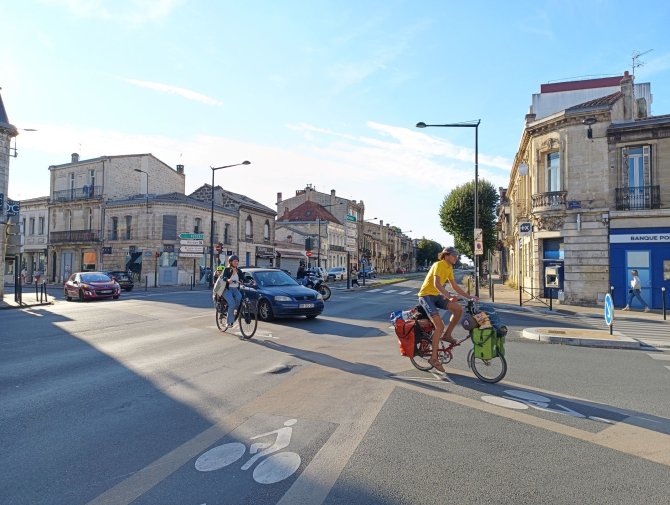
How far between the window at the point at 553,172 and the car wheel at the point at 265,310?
1581 cm

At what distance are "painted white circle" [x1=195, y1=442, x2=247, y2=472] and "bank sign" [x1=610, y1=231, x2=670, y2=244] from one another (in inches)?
827

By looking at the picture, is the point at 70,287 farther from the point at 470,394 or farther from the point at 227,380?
the point at 470,394

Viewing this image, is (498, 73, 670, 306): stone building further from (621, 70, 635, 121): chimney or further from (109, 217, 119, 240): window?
(109, 217, 119, 240): window

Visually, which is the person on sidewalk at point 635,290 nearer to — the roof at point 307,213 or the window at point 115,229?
the window at point 115,229

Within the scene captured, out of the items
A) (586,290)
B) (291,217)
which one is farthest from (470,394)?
(291,217)

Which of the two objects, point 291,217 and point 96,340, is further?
point 291,217

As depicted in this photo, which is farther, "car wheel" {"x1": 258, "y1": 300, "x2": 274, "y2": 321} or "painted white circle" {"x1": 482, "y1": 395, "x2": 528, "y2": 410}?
"car wheel" {"x1": 258, "y1": 300, "x2": 274, "y2": 321}

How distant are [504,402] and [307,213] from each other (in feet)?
210

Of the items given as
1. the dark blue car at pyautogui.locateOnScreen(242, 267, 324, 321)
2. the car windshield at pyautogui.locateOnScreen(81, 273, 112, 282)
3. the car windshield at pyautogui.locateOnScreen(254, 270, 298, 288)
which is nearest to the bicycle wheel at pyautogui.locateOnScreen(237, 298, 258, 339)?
the dark blue car at pyautogui.locateOnScreen(242, 267, 324, 321)

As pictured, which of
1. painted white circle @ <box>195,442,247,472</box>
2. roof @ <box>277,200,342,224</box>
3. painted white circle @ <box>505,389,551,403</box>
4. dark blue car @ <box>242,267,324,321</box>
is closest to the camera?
painted white circle @ <box>195,442,247,472</box>

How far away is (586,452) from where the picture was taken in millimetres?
4105

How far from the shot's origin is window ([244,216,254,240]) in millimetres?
49375

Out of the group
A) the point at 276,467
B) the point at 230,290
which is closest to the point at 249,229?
the point at 230,290

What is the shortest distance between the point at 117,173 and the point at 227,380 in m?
44.1
